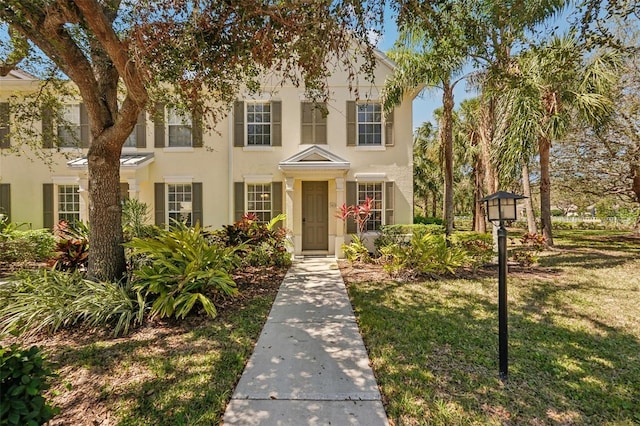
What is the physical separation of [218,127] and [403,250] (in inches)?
307

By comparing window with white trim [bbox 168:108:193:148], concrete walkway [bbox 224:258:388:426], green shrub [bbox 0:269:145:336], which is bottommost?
concrete walkway [bbox 224:258:388:426]

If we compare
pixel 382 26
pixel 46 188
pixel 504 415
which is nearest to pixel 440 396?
pixel 504 415

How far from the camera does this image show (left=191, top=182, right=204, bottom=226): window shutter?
10953 mm

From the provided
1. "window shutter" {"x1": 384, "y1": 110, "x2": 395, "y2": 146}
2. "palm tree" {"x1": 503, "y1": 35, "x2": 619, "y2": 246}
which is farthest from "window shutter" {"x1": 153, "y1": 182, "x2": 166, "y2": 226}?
"palm tree" {"x1": 503, "y1": 35, "x2": 619, "y2": 246}

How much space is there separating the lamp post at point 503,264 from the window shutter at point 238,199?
8783 mm

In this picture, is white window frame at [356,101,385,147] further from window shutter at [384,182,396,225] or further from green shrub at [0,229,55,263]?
green shrub at [0,229,55,263]

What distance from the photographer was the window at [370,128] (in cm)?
1098

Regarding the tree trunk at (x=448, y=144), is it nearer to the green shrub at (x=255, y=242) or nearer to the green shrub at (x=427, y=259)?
the green shrub at (x=427, y=259)

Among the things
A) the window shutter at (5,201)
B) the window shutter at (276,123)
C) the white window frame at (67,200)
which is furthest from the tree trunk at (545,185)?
the window shutter at (5,201)

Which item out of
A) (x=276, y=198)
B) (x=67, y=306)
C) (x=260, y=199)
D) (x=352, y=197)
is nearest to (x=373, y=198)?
(x=352, y=197)

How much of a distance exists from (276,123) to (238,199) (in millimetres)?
3078

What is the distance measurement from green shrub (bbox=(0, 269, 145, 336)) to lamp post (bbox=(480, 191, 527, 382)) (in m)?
4.92

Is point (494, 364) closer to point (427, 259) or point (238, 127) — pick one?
point (427, 259)

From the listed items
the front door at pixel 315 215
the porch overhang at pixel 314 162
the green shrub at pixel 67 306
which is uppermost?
the porch overhang at pixel 314 162
